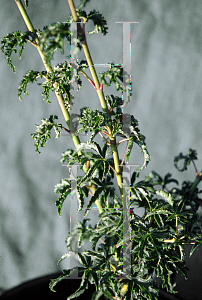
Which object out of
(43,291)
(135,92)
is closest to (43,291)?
(43,291)

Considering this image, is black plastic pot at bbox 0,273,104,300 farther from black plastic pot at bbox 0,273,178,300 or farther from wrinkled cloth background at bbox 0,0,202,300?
wrinkled cloth background at bbox 0,0,202,300

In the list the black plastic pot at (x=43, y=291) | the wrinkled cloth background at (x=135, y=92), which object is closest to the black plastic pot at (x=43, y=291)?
the black plastic pot at (x=43, y=291)

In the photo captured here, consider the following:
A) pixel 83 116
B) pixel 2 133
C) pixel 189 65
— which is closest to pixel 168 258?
pixel 83 116

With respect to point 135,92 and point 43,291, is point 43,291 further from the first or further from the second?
point 135,92

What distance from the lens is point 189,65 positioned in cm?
135

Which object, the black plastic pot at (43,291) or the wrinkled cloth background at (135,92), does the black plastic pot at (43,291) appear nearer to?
the black plastic pot at (43,291)

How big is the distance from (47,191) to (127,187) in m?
0.82

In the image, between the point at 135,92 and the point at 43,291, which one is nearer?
the point at 43,291

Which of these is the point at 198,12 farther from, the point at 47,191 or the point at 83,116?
the point at 47,191

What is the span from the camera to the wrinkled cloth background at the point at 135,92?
1337 millimetres

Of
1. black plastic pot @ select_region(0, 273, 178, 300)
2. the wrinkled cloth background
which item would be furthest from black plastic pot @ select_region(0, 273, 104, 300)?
the wrinkled cloth background

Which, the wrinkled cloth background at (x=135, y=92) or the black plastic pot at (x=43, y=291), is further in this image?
the wrinkled cloth background at (x=135, y=92)

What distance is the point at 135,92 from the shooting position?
1357mm

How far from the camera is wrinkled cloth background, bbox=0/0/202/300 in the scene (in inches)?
52.6
